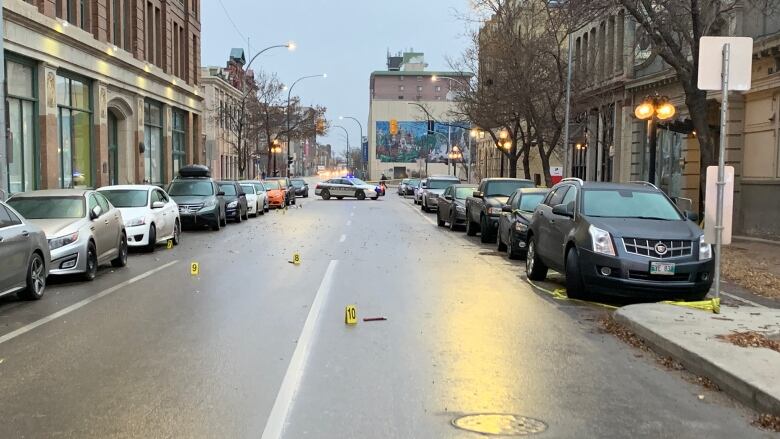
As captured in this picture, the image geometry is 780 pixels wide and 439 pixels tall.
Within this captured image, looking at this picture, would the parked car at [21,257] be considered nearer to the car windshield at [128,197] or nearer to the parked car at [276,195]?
the car windshield at [128,197]

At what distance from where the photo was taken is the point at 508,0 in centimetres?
2845

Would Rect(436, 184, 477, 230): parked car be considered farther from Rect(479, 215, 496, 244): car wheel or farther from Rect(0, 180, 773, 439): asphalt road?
Rect(0, 180, 773, 439): asphalt road

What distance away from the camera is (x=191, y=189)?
23.7m

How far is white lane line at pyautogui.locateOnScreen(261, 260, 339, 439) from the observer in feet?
15.7

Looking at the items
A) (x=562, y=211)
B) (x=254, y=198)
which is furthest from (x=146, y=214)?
(x=254, y=198)

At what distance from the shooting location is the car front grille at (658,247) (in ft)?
30.5

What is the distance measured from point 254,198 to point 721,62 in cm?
2401

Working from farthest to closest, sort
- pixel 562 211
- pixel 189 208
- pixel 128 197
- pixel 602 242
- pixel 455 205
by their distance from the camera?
1. pixel 455 205
2. pixel 189 208
3. pixel 128 197
4. pixel 562 211
5. pixel 602 242

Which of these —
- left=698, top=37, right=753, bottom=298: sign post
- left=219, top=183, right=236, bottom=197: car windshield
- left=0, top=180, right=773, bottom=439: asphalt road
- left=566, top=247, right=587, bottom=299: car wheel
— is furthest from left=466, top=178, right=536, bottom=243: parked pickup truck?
left=219, top=183, right=236, bottom=197: car windshield

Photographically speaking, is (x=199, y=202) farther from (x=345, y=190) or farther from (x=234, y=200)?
(x=345, y=190)

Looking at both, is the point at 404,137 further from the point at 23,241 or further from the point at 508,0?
the point at 23,241

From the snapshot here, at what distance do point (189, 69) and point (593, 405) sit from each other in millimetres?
41135

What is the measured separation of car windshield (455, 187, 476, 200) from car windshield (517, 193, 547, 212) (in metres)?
7.25

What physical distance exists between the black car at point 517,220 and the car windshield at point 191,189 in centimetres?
1094
